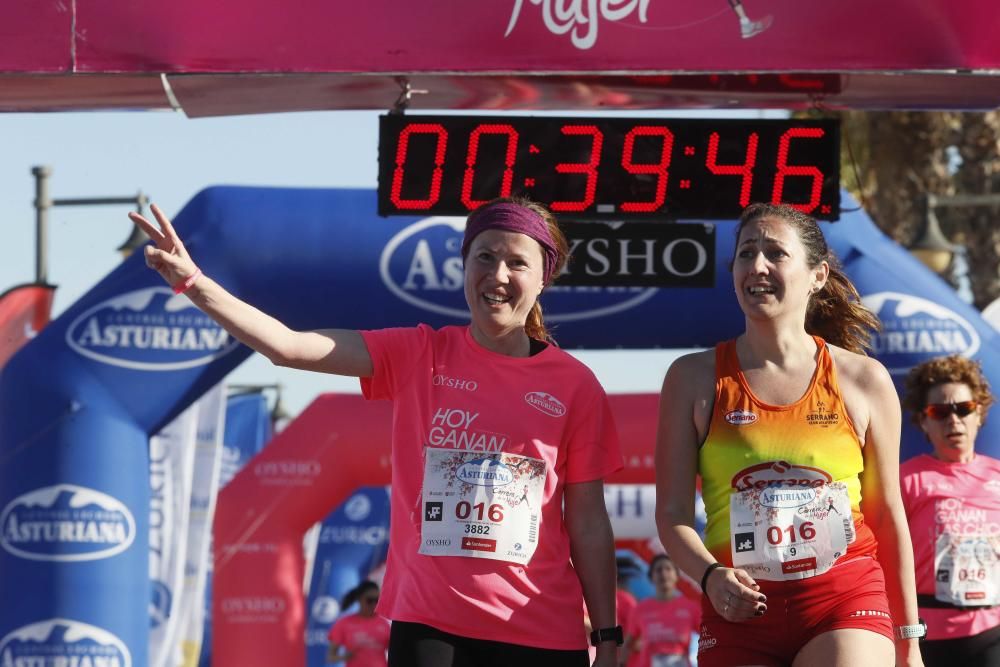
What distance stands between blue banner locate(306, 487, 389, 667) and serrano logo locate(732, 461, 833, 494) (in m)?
15.6

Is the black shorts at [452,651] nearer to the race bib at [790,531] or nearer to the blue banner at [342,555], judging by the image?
the race bib at [790,531]

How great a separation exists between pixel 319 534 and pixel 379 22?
1486cm

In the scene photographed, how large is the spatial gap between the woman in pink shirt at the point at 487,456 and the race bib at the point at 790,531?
39cm

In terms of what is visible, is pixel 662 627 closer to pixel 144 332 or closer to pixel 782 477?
pixel 144 332

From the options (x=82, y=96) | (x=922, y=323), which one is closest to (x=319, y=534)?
(x=922, y=323)

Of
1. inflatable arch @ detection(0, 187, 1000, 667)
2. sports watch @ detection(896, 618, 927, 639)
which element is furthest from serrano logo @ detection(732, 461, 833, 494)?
inflatable arch @ detection(0, 187, 1000, 667)

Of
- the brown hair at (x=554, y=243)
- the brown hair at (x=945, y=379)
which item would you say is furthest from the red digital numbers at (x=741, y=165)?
the brown hair at (x=554, y=243)

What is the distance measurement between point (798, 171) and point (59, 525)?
13.4ft

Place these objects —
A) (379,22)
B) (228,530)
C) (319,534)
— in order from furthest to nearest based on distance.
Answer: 1. (319,534)
2. (228,530)
3. (379,22)

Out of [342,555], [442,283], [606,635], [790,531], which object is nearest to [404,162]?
[442,283]

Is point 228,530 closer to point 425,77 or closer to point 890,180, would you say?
point 425,77

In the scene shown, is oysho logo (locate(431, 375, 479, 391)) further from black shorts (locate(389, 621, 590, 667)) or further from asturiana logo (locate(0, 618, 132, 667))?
asturiana logo (locate(0, 618, 132, 667))

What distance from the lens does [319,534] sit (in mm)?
20484

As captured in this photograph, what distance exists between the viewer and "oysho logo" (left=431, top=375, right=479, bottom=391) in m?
4.40
